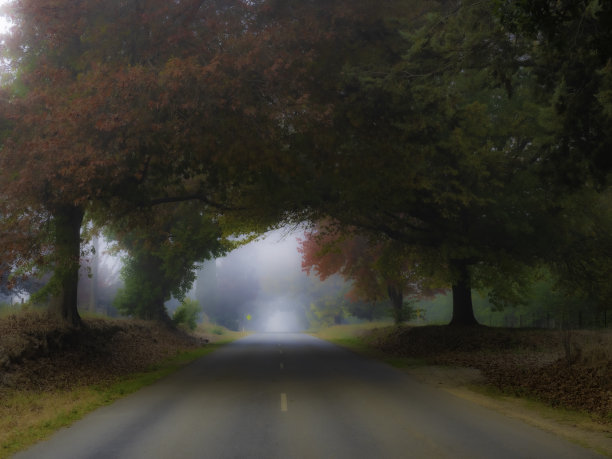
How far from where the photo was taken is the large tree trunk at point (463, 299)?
24.7 meters

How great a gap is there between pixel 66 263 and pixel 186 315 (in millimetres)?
22703

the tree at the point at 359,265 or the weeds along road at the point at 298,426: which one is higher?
the tree at the point at 359,265

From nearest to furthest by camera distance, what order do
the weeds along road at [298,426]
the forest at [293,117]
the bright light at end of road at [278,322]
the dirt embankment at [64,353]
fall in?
the weeds along road at [298,426], the forest at [293,117], the dirt embankment at [64,353], the bright light at end of road at [278,322]

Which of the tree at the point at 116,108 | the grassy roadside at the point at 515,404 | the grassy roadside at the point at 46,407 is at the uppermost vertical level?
the tree at the point at 116,108

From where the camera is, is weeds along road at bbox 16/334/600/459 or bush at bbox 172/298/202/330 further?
bush at bbox 172/298/202/330

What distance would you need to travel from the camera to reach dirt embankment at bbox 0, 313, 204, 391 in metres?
13.6

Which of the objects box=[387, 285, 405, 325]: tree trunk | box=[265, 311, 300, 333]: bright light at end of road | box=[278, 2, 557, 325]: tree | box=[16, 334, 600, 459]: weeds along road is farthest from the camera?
Answer: box=[265, 311, 300, 333]: bright light at end of road

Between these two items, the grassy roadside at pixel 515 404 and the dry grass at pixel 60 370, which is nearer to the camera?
the grassy roadside at pixel 515 404

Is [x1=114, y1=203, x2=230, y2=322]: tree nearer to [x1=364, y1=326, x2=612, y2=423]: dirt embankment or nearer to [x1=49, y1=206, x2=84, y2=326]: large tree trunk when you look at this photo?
[x1=49, y1=206, x2=84, y2=326]: large tree trunk

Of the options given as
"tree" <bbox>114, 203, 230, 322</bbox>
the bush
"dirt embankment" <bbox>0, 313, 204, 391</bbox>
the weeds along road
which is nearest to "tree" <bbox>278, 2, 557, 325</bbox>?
the weeds along road

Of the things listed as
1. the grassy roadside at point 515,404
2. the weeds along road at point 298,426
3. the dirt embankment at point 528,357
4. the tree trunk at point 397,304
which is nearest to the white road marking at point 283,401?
the weeds along road at point 298,426

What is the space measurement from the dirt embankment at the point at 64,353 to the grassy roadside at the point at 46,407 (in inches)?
28.1

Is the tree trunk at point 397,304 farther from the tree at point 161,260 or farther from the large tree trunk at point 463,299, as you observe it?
the tree at point 161,260

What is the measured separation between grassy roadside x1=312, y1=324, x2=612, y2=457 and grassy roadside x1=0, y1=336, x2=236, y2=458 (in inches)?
332
